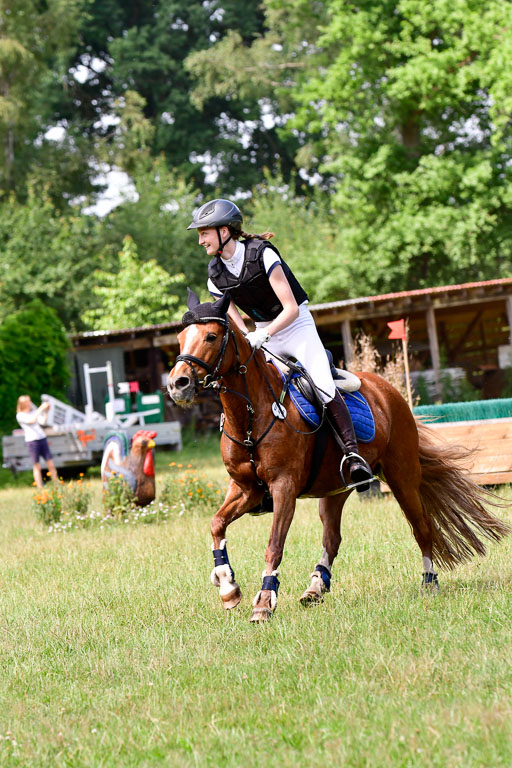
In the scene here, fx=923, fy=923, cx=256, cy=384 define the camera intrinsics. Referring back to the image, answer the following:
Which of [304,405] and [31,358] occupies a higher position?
[31,358]

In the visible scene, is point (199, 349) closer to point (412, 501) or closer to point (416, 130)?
point (412, 501)

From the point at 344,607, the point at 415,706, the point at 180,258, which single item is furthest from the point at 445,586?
the point at 180,258

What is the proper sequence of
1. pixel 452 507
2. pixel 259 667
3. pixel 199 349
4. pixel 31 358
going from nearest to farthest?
1. pixel 259 667
2. pixel 199 349
3. pixel 452 507
4. pixel 31 358

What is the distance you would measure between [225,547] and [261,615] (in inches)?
19.0

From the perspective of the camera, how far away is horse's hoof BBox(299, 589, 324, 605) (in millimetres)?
6242

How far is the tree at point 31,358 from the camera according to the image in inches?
871

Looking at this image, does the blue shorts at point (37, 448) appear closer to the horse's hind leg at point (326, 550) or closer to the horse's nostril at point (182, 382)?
the horse's hind leg at point (326, 550)

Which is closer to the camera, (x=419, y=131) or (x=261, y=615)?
(x=261, y=615)

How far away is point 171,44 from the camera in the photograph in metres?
46.3

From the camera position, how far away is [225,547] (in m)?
5.71

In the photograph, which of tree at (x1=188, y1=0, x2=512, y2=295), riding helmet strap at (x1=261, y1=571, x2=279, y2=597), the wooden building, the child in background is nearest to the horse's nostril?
riding helmet strap at (x1=261, y1=571, x2=279, y2=597)

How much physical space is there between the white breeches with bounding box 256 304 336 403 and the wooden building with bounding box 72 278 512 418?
17.4 m

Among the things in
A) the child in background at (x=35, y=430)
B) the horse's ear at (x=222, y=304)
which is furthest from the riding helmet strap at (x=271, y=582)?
the child in background at (x=35, y=430)

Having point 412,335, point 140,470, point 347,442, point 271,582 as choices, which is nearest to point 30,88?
point 412,335
